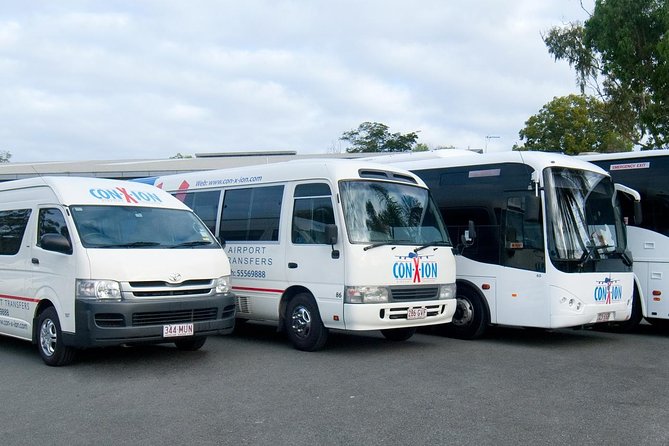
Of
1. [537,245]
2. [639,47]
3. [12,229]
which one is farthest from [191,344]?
[639,47]

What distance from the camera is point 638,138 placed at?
91.1 feet

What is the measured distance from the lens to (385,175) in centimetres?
1050

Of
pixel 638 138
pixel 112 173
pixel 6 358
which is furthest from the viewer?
pixel 112 173

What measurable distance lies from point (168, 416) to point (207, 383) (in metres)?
1.40

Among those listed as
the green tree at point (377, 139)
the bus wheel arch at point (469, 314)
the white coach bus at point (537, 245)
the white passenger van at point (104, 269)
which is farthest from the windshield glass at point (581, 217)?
the green tree at point (377, 139)

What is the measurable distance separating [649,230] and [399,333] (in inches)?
180

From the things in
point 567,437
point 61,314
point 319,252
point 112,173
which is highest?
point 112,173

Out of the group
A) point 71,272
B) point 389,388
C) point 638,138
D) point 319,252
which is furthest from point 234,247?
point 638,138

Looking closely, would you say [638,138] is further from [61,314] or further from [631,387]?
[61,314]

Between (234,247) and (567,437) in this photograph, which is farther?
(234,247)

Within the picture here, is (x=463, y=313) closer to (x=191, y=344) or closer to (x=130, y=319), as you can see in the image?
(x=191, y=344)

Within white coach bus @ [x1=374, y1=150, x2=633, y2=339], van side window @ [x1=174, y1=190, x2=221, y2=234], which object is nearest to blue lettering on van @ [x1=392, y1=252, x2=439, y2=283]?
white coach bus @ [x1=374, y1=150, x2=633, y2=339]

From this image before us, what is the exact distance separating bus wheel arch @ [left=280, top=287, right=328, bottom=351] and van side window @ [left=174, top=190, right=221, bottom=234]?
7.67 ft

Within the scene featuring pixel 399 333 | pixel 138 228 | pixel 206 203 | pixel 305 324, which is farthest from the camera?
pixel 206 203
